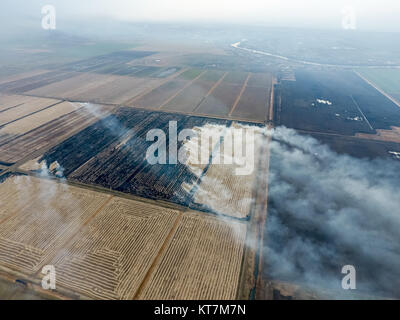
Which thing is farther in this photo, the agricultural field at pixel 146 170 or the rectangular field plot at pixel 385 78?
the rectangular field plot at pixel 385 78

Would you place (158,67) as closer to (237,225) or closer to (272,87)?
(272,87)

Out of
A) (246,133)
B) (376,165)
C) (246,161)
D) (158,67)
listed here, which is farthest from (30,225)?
(158,67)

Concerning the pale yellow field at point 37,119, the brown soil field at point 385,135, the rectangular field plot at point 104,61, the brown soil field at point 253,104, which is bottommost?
the brown soil field at point 385,135

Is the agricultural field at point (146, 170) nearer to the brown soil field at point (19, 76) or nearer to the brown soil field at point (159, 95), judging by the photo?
the brown soil field at point (159, 95)

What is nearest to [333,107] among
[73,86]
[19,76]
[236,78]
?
[236,78]

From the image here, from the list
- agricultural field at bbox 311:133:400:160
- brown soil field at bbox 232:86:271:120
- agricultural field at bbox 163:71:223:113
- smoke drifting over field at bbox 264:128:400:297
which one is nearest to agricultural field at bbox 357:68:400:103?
agricultural field at bbox 311:133:400:160

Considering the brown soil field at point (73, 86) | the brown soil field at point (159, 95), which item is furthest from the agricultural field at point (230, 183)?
the brown soil field at point (73, 86)
